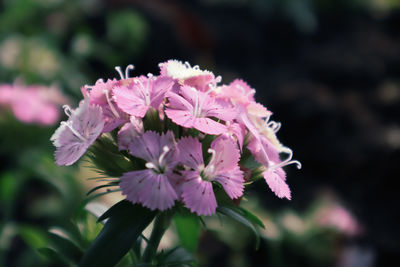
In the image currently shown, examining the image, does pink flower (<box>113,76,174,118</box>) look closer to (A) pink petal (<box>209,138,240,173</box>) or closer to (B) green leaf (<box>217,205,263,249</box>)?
(A) pink petal (<box>209,138,240,173</box>)

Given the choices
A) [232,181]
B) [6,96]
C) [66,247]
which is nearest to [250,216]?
[232,181]

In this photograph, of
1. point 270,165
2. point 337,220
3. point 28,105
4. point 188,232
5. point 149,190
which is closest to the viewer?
point 149,190

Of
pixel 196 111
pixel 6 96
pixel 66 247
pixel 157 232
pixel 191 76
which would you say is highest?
pixel 6 96

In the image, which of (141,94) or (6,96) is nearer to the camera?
(141,94)

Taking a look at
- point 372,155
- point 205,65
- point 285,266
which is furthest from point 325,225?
point 205,65

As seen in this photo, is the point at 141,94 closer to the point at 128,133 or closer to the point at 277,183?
the point at 128,133

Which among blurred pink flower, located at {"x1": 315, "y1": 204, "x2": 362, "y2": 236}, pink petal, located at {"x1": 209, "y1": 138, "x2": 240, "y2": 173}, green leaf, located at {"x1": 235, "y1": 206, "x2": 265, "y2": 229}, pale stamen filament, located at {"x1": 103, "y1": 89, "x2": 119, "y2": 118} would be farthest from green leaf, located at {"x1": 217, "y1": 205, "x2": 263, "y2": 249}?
blurred pink flower, located at {"x1": 315, "y1": 204, "x2": 362, "y2": 236}

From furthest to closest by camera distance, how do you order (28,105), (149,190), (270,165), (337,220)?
(337,220)
(28,105)
(270,165)
(149,190)

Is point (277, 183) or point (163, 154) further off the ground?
point (277, 183)
